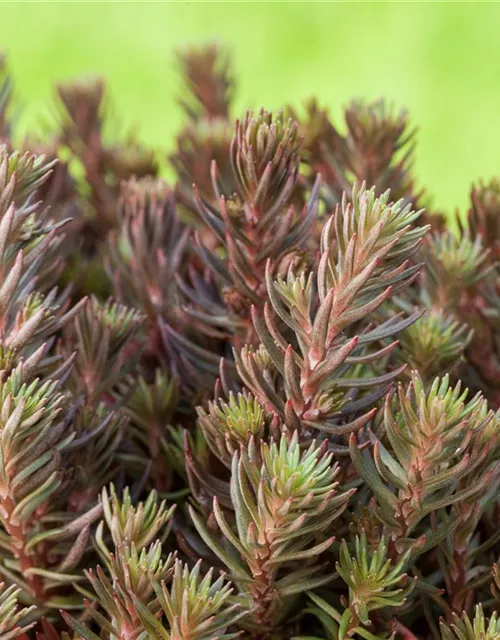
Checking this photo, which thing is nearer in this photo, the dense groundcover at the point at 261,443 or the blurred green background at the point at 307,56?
the dense groundcover at the point at 261,443

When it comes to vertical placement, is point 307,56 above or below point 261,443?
above

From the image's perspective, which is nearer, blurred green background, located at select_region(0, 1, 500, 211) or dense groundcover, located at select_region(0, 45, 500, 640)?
dense groundcover, located at select_region(0, 45, 500, 640)

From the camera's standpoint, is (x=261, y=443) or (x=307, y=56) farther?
(x=307, y=56)

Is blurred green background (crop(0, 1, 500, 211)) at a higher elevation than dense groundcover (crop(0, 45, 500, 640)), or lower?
higher

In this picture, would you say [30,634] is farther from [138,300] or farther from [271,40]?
[271,40]

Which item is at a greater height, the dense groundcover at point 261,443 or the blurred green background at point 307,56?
the blurred green background at point 307,56
